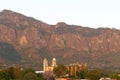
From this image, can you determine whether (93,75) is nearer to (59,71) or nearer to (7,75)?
(59,71)

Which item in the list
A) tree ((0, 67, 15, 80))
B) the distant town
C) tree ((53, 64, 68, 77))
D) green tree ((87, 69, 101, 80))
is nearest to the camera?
tree ((0, 67, 15, 80))

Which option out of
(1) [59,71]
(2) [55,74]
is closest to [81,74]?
(1) [59,71]

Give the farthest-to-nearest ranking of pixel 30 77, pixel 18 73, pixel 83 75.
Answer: pixel 83 75, pixel 18 73, pixel 30 77

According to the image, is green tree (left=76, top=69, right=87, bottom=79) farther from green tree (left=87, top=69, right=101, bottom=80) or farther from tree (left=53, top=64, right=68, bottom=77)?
tree (left=53, top=64, right=68, bottom=77)

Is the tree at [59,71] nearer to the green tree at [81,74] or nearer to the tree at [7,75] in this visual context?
the green tree at [81,74]

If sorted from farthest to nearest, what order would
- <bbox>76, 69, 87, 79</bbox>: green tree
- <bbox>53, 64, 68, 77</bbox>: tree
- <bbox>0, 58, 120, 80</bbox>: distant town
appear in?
<bbox>76, 69, 87, 79</bbox>: green tree < <bbox>53, 64, 68, 77</bbox>: tree < <bbox>0, 58, 120, 80</bbox>: distant town

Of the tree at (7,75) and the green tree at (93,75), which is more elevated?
the tree at (7,75)

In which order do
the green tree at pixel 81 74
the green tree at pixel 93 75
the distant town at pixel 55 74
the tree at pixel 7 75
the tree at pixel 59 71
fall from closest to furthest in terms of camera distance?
the tree at pixel 7 75, the distant town at pixel 55 74, the green tree at pixel 93 75, the tree at pixel 59 71, the green tree at pixel 81 74

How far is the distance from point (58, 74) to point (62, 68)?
2.40m

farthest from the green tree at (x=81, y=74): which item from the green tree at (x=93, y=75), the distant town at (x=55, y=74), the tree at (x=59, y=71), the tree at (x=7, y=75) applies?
the tree at (x=7, y=75)

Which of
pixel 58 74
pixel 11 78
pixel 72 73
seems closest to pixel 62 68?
pixel 58 74

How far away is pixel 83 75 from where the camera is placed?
146625 millimetres

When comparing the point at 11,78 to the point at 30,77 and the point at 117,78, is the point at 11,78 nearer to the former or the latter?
the point at 30,77

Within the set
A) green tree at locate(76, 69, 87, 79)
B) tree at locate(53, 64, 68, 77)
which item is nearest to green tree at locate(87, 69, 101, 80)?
green tree at locate(76, 69, 87, 79)
